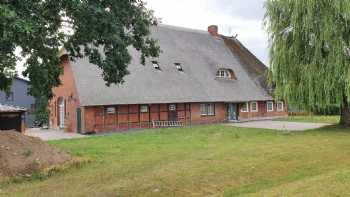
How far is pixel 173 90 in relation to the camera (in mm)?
29641

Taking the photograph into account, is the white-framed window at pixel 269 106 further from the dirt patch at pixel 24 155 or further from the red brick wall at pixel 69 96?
the dirt patch at pixel 24 155

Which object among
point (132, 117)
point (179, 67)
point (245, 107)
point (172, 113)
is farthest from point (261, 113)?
point (132, 117)

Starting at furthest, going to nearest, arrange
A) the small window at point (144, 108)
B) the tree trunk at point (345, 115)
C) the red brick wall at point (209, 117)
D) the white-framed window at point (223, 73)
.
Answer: the white-framed window at point (223, 73)
the red brick wall at point (209, 117)
the small window at point (144, 108)
the tree trunk at point (345, 115)

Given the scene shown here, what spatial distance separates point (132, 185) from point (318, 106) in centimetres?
1452

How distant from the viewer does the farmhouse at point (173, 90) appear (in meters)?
26.5

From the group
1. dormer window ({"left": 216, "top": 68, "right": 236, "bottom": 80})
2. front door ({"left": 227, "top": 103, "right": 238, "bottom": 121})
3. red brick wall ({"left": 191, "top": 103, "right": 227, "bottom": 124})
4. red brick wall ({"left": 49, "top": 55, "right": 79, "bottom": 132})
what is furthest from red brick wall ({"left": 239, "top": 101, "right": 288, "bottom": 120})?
red brick wall ({"left": 49, "top": 55, "right": 79, "bottom": 132})

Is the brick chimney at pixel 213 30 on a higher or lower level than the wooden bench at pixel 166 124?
higher

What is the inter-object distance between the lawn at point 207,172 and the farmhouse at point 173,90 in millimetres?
10763

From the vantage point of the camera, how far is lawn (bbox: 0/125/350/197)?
8484 mm

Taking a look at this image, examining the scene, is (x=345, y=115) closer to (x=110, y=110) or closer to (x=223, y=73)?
(x=223, y=73)

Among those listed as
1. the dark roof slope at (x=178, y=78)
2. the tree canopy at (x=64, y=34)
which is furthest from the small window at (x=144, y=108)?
the tree canopy at (x=64, y=34)

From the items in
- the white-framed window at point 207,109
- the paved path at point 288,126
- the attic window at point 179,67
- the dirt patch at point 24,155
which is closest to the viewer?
the dirt patch at point 24,155

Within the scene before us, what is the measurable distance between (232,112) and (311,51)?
1380cm

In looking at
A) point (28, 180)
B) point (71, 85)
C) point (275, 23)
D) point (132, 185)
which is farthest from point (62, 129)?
point (132, 185)
